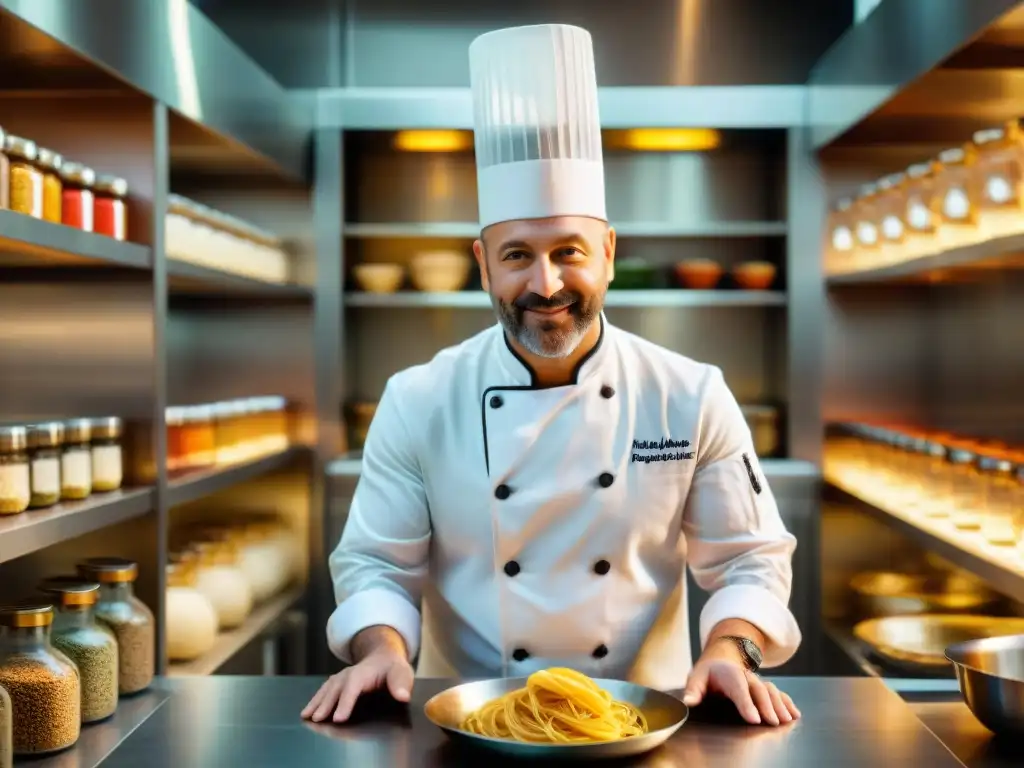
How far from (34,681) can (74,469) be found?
2.07ft

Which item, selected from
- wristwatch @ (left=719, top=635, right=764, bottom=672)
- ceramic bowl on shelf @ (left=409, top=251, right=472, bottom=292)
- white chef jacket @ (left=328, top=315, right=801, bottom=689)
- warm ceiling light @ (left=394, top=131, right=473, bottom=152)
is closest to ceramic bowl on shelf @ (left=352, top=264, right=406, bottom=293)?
ceramic bowl on shelf @ (left=409, top=251, right=472, bottom=292)

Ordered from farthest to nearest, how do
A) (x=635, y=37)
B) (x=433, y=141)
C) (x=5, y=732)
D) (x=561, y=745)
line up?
(x=635, y=37)
(x=433, y=141)
(x=5, y=732)
(x=561, y=745)

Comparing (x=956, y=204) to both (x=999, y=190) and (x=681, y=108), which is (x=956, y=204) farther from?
(x=681, y=108)

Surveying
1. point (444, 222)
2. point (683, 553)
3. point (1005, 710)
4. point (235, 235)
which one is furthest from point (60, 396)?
point (444, 222)

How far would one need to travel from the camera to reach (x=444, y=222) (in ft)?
14.6

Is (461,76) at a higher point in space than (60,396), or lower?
higher

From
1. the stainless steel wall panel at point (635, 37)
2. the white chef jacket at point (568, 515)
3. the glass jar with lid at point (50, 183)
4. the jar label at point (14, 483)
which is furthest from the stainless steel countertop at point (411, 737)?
the stainless steel wall panel at point (635, 37)

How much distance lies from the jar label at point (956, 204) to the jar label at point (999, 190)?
0.15 meters

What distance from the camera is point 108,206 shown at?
2270 millimetres

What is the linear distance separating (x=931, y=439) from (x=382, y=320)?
7.34 ft

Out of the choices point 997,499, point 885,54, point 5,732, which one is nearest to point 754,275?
point 885,54

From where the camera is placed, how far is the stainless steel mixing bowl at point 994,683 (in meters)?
1.39

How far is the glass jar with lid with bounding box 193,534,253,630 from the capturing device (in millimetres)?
3103

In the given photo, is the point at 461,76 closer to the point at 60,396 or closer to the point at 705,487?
the point at 60,396
